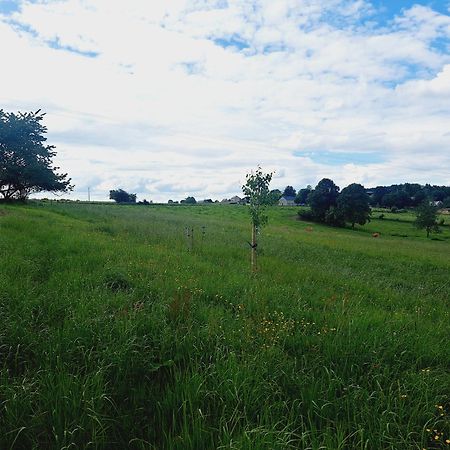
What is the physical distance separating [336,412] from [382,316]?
3.62 metres

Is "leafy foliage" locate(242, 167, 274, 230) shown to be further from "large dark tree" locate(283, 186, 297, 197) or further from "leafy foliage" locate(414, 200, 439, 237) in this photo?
"large dark tree" locate(283, 186, 297, 197)

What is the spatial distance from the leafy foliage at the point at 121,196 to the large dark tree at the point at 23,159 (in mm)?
71250

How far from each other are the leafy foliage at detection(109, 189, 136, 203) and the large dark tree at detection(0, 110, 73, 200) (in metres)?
71.3

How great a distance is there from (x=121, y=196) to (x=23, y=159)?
7537 centimetres

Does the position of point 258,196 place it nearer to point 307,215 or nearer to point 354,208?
point 354,208

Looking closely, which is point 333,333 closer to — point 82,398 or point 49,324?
point 82,398

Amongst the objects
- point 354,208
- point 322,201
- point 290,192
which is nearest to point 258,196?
point 354,208

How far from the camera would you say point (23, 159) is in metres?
45.8

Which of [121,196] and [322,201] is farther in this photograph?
[121,196]

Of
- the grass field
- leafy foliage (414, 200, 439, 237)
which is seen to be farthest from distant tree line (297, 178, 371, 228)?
the grass field

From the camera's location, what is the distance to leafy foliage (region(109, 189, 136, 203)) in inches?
4734

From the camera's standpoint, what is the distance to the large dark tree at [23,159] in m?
44.5

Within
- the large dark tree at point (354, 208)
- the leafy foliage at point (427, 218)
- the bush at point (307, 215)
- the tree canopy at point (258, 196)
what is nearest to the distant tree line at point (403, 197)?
the bush at point (307, 215)

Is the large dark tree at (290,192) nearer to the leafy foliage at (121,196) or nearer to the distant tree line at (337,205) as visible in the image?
the leafy foliage at (121,196)
